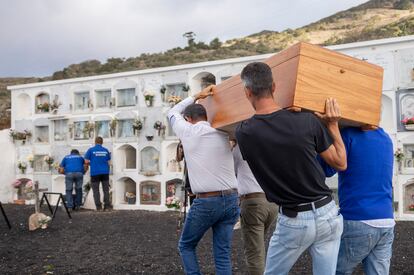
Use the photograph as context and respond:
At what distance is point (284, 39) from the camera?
98.3 ft

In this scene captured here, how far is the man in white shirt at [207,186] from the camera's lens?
3342mm

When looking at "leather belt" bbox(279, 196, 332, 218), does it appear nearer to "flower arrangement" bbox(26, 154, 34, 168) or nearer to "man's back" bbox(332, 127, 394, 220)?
"man's back" bbox(332, 127, 394, 220)

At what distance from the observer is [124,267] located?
17.5 feet

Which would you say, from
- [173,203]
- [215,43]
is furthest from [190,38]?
[173,203]

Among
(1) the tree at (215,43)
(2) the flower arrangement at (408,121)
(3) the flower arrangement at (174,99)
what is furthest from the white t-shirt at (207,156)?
(1) the tree at (215,43)

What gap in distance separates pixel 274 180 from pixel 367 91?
0.79m

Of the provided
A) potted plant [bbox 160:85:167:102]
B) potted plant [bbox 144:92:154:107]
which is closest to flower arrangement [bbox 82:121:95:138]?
potted plant [bbox 144:92:154:107]

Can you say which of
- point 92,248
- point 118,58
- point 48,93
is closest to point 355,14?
point 118,58

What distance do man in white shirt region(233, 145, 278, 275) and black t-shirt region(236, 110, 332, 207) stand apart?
145cm

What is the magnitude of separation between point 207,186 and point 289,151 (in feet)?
4.07

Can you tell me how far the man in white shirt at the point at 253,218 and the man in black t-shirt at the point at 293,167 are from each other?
135cm

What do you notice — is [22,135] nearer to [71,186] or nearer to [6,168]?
[6,168]

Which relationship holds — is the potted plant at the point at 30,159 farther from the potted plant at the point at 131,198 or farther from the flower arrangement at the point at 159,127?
the flower arrangement at the point at 159,127

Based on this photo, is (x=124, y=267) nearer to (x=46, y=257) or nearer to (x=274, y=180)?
(x=46, y=257)
